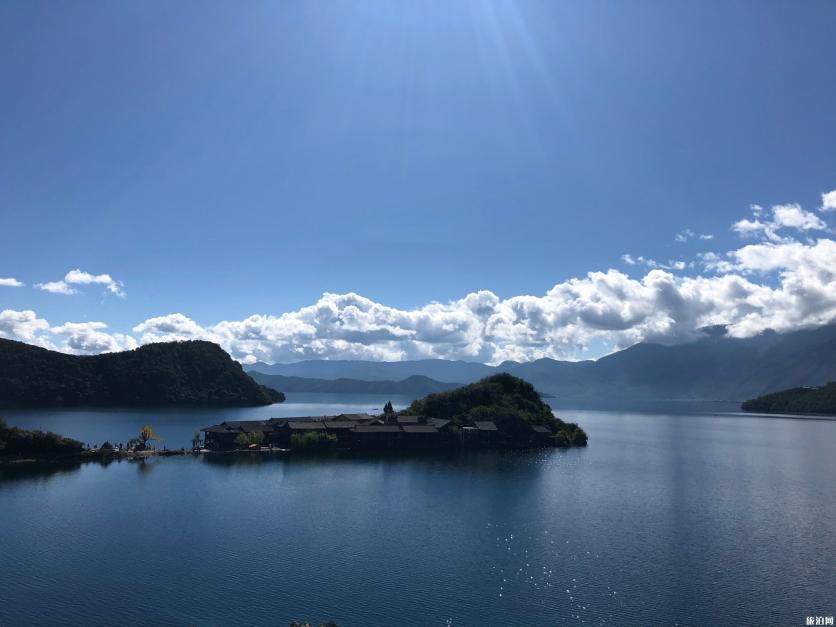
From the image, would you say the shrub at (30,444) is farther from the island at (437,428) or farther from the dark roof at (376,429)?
the dark roof at (376,429)

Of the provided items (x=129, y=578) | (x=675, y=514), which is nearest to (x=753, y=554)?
(x=675, y=514)

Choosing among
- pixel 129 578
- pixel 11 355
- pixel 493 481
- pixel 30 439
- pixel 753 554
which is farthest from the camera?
pixel 11 355

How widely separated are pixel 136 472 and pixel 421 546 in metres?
46.6

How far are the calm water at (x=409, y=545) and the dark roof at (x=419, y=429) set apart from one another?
20.6m

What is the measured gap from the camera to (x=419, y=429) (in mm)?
97750

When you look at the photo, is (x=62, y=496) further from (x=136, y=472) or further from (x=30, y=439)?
(x=30, y=439)

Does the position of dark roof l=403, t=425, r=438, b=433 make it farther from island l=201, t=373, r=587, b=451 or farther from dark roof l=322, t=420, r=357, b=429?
dark roof l=322, t=420, r=357, b=429

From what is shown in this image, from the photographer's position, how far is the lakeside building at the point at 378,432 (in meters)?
90.5

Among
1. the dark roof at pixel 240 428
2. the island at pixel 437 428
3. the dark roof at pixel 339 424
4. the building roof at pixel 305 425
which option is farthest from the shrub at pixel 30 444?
the dark roof at pixel 339 424

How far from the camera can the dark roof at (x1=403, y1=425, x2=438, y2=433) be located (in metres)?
96.8

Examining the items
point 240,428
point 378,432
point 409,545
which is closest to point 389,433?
point 378,432

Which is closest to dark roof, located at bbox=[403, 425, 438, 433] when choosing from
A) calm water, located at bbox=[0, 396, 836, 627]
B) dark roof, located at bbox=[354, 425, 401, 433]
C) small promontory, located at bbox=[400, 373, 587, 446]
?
dark roof, located at bbox=[354, 425, 401, 433]

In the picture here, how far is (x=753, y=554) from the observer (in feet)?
132

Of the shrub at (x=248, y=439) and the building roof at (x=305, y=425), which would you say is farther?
the building roof at (x=305, y=425)
